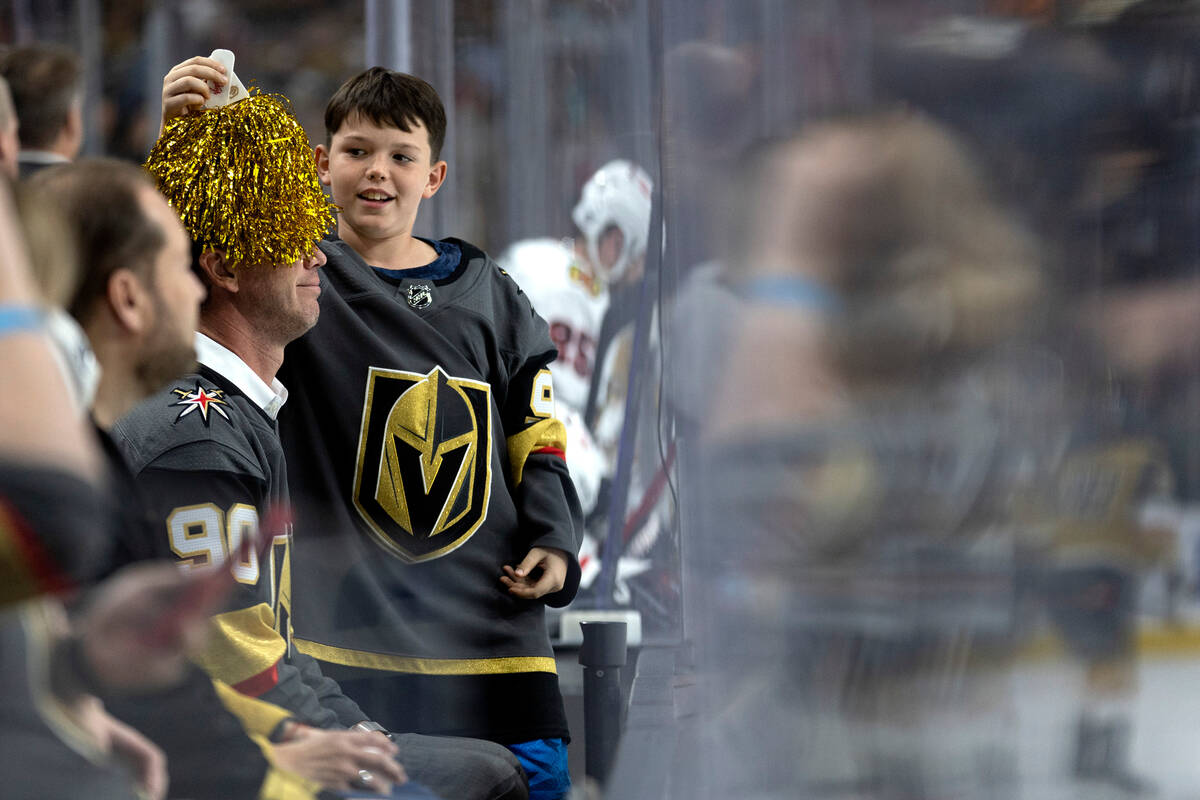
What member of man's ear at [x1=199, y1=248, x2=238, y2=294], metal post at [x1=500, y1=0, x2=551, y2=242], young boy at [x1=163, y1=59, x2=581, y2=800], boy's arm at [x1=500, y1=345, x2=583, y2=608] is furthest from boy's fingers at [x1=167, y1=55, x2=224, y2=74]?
metal post at [x1=500, y1=0, x2=551, y2=242]

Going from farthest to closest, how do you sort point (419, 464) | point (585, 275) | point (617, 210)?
point (585, 275)
point (617, 210)
point (419, 464)

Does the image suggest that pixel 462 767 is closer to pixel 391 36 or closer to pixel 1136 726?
pixel 1136 726

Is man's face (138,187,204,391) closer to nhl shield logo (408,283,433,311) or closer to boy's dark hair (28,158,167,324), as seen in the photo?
boy's dark hair (28,158,167,324)

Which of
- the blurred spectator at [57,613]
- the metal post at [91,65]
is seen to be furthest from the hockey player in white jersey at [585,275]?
the metal post at [91,65]

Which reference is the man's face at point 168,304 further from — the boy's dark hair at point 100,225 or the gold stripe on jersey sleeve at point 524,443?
the gold stripe on jersey sleeve at point 524,443

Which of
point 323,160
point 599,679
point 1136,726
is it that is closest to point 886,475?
point 1136,726

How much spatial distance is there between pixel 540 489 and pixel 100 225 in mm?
890

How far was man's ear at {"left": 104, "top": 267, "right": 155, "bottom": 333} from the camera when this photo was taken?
92cm

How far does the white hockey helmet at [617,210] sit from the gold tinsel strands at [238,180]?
0.63 m

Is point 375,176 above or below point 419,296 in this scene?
above

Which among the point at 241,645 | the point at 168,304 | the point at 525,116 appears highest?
the point at 525,116

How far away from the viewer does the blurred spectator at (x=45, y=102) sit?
235cm

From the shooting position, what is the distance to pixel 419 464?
65.3 inches

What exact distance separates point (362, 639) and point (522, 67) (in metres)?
1.76
